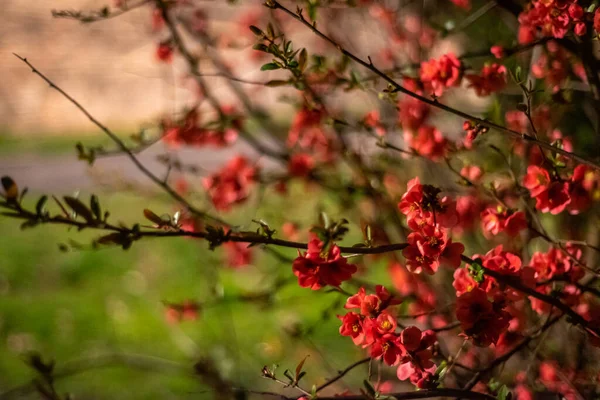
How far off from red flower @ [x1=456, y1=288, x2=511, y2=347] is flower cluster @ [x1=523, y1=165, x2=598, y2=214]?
0.83 feet

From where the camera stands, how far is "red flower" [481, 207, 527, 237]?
1.10 metres

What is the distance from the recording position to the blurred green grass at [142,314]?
280 centimetres

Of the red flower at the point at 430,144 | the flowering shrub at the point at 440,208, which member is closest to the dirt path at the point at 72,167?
the flowering shrub at the point at 440,208

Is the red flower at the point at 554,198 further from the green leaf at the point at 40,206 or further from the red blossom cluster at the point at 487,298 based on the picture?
the green leaf at the point at 40,206

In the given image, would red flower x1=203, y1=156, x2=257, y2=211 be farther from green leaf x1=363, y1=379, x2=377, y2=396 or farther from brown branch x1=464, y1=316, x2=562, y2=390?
green leaf x1=363, y1=379, x2=377, y2=396

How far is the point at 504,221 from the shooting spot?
112 centimetres

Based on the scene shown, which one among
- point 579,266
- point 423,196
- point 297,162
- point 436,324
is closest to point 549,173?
point 579,266

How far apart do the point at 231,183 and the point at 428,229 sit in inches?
47.0

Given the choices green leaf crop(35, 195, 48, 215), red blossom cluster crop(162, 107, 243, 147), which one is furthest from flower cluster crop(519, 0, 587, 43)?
red blossom cluster crop(162, 107, 243, 147)

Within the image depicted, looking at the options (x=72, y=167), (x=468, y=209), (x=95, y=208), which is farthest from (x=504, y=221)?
(x=72, y=167)

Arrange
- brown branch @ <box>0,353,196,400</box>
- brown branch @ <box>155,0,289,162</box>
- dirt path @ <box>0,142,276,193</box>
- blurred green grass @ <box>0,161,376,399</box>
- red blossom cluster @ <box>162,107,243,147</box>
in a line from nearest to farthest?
1. brown branch @ <box>0,353,196,400</box>
2. brown branch @ <box>155,0,289,162</box>
3. red blossom cluster @ <box>162,107,243,147</box>
4. blurred green grass @ <box>0,161,376,399</box>
5. dirt path @ <box>0,142,276,193</box>

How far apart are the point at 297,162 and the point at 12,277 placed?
108 inches

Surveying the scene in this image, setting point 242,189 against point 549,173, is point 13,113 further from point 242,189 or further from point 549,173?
point 549,173

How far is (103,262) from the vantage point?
4062 mm
